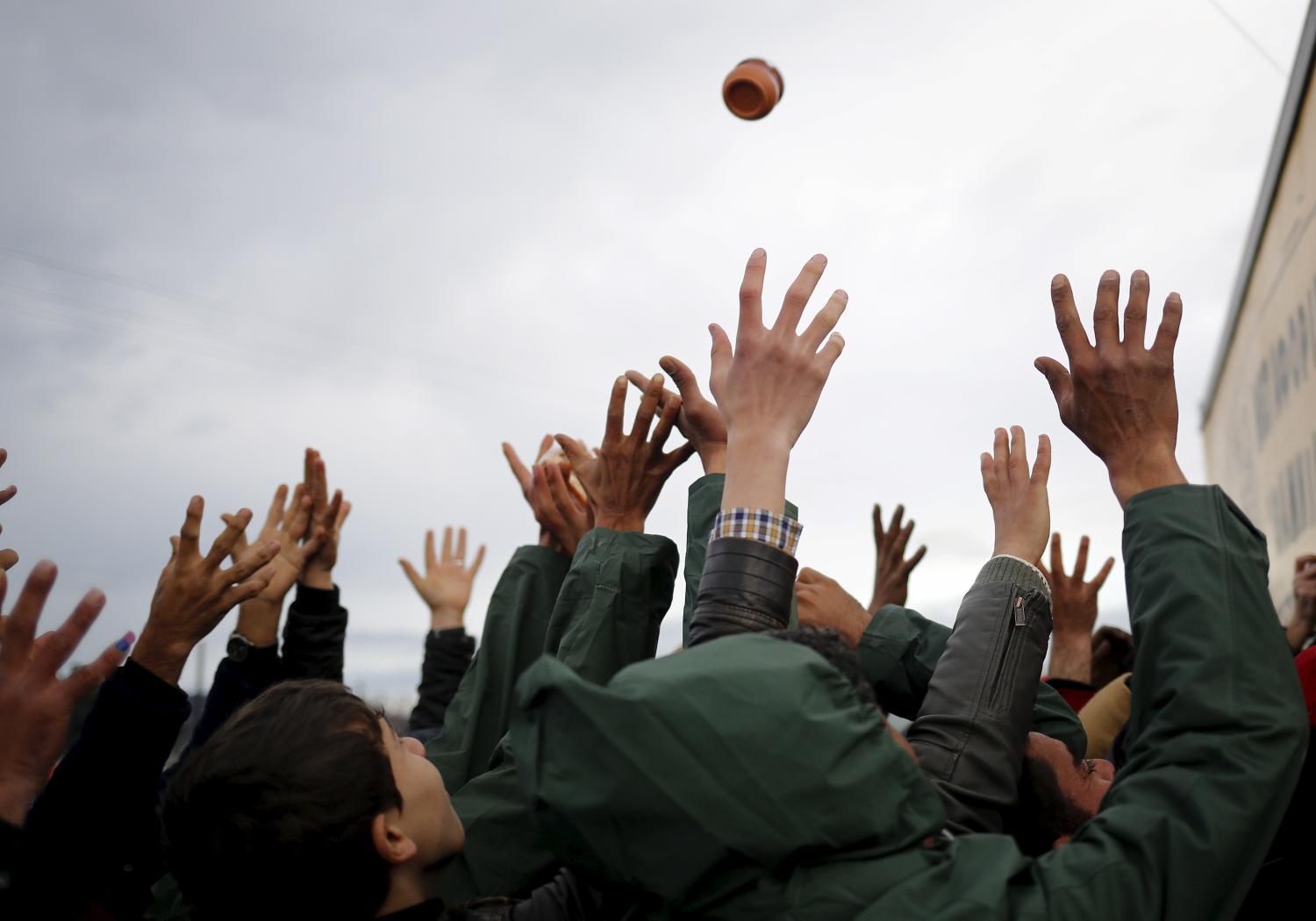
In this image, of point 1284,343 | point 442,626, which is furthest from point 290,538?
point 1284,343

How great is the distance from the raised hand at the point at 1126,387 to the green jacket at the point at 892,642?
2.06 feet

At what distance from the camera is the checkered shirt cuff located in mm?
1773

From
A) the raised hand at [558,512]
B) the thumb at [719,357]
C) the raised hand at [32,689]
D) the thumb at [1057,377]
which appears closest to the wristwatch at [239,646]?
the raised hand at [558,512]

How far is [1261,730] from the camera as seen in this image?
141 centimetres

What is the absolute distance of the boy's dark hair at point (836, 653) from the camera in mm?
1451

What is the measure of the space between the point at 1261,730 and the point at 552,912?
3.54 ft

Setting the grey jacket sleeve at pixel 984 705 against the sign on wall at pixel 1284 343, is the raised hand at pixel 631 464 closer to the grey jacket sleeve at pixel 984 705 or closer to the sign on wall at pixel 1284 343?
the grey jacket sleeve at pixel 984 705

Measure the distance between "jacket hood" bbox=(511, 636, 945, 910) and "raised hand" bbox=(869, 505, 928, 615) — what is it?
9.17 ft

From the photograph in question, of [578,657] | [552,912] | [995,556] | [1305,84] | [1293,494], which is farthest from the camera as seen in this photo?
[1293,494]

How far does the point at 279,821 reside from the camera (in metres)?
1.59

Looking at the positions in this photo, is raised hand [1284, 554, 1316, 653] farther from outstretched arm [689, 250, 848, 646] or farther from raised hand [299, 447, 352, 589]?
raised hand [299, 447, 352, 589]

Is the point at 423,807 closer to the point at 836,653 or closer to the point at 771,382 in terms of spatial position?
the point at 836,653

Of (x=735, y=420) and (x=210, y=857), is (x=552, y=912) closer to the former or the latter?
(x=210, y=857)

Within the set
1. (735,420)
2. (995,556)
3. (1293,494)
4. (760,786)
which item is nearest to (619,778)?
(760,786)
